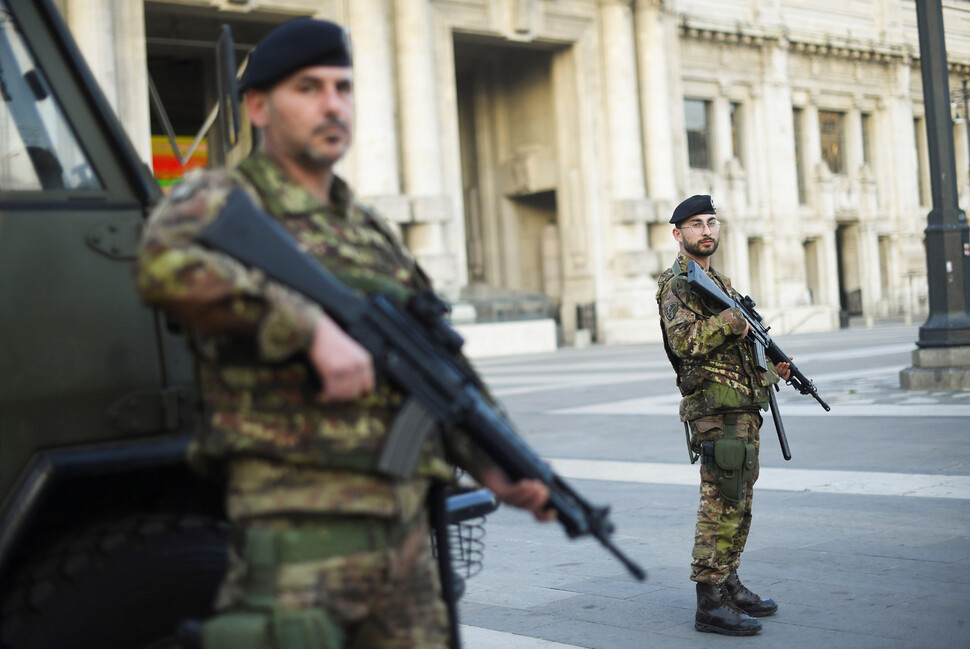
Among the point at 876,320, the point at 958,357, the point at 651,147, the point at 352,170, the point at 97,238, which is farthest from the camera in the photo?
the point at 876,320

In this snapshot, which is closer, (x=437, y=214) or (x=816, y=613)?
(x=816, y=613)

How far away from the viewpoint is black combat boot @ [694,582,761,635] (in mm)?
4637

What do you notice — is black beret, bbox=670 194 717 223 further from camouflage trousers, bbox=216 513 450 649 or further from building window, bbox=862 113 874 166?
building window, bbox=862 113 874 166

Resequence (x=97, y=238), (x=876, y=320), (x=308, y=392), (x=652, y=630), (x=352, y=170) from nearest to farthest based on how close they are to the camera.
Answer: (x=308, y=392)
(x=97, y=238)
(x=652, y=630)
(x=352, y=170)
(x=876, y=320)

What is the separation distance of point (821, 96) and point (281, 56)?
46.8 meters

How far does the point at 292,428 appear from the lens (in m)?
2.23

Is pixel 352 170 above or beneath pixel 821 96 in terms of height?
beneath

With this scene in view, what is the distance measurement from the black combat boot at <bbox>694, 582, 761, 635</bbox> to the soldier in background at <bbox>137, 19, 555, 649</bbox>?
7.90 ft

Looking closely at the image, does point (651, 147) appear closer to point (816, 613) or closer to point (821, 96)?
point (821, 96)

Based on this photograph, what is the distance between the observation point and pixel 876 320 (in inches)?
1786

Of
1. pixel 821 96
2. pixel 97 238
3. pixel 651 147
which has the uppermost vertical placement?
pixel 821 96

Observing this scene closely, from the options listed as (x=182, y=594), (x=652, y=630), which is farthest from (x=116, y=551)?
(x=652, y=630)

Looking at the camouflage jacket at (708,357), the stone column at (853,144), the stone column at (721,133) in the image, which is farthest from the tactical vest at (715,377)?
the stone column at (853,144)

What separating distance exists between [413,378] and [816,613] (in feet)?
10.4
